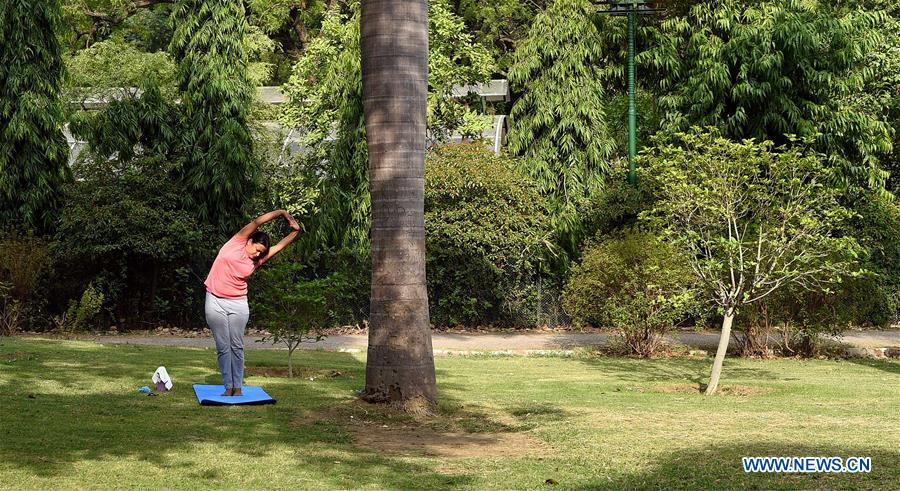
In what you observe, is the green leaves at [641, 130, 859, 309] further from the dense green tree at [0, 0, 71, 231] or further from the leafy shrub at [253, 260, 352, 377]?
the dense green tree at [0, 0, 71, 231]

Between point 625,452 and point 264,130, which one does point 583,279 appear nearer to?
point 625,452

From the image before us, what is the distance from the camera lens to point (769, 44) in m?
26.3

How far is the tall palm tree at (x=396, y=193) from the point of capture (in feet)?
38.1

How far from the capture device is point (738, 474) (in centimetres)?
829

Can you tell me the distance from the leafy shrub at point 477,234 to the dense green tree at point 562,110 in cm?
131

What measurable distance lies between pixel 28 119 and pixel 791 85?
1723 cm

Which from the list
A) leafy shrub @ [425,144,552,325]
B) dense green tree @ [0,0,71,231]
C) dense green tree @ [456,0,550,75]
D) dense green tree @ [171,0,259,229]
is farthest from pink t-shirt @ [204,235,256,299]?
dense green tree @ [456,0,550,75]

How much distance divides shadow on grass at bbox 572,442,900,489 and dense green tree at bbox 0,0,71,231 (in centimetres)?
2006

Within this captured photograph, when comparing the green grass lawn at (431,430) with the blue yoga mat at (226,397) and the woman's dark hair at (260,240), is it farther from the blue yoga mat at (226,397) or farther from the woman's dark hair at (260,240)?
the woman's dark hair at (260,240)

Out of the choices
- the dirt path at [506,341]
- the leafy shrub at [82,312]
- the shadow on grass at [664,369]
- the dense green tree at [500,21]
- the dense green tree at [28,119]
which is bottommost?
the dirt path at [506,341]

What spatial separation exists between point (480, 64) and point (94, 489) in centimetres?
2285

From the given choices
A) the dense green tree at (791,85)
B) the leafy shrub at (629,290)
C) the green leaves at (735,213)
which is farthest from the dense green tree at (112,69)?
Answer: the green leaves at (735,213)

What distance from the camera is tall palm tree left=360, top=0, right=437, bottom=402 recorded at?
11602 mm

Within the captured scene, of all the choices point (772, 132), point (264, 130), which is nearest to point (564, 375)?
point (772, 132)
